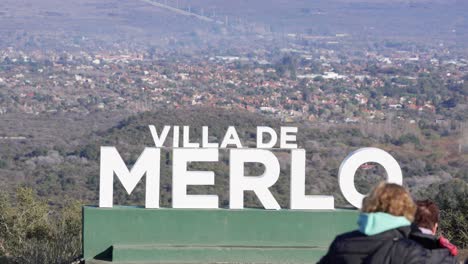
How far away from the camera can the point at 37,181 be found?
43.9 metres

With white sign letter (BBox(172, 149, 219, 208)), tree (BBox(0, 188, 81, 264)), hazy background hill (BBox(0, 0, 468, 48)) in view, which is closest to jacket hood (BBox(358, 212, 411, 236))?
white sign letter (BBox(172, 149, 219, 208))

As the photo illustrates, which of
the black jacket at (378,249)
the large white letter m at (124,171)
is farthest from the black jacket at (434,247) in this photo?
the large white letter m at (124,171)

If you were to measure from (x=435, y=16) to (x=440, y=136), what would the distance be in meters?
111

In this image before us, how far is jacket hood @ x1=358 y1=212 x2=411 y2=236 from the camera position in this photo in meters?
5.92

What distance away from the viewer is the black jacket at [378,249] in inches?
232

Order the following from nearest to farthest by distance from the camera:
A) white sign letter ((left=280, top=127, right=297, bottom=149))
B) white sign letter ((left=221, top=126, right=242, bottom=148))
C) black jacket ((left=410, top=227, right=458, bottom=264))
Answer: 1. black jacket ((left=410, top=227, right=458, bottom=264))
2. white sign letter ((left=280, top=127, right=297, bottom=149))
3. white sign letter ((left=221, top=126, right=242, bottom=148))

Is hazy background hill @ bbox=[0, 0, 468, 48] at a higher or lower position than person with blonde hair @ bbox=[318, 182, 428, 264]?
higher

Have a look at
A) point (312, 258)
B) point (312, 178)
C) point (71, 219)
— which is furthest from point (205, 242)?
point (312, 178)

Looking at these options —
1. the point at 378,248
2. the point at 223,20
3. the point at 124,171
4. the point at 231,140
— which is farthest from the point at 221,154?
the point at 223,20

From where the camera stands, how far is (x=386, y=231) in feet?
19.5

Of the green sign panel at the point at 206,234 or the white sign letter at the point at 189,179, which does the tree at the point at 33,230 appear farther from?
the white sign letter at the point at 189,179

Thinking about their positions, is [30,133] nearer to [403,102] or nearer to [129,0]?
[403,102]

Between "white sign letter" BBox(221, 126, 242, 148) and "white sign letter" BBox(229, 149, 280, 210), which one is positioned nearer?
"white sign letter" BBox(229, 149, 280, 210)

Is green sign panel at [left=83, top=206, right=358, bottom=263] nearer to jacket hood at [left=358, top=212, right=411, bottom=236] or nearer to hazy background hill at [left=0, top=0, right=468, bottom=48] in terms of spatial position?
jacket hood at [left=358, top=212, right=411, bottom=236]
